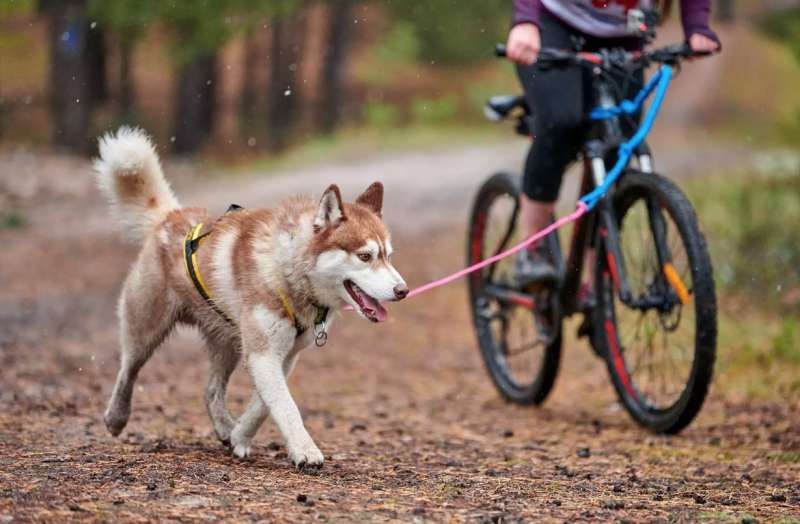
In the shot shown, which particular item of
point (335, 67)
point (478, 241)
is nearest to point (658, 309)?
point (478, 241)

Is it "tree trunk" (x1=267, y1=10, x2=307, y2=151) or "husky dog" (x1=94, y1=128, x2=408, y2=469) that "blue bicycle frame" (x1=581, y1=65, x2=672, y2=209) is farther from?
"tree trunk" (x1=267, y1=10, x2=307, y2=151)

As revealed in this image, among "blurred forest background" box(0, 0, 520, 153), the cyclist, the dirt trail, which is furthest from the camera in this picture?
"blurred forest background" box(0, 0, 520, 153)

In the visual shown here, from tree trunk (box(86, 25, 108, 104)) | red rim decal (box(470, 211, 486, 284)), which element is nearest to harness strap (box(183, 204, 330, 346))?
red rim decal (box(470, 211, 486, 284))

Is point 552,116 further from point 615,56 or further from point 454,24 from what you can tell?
point 454,24

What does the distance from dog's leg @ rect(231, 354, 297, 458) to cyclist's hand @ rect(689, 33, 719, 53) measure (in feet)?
7.65

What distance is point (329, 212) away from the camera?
4.32 m

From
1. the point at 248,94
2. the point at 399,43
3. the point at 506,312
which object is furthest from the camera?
the point at 399,43

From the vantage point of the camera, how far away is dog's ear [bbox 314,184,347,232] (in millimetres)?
4262

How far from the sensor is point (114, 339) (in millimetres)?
8570

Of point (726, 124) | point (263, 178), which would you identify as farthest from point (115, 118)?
point (726, 124)

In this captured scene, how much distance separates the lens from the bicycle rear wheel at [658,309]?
16.1 feet

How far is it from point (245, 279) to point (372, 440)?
4.31 feet

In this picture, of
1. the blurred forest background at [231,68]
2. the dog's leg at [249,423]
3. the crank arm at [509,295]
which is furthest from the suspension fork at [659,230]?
the blurred forest background at [231,68]

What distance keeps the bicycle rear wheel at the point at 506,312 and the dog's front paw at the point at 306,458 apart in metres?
2.15
